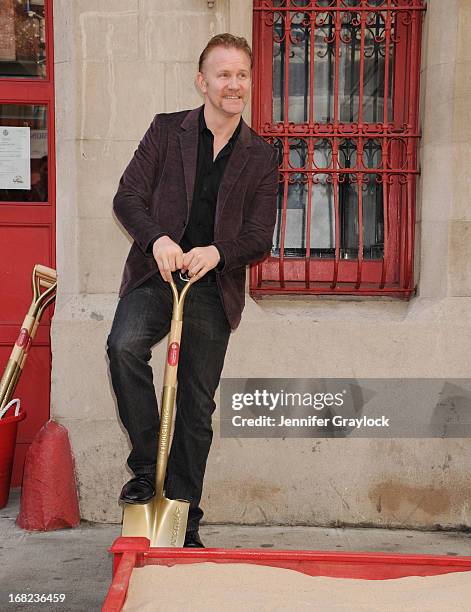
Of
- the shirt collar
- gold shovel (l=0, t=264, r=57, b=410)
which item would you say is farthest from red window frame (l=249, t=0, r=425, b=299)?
gold shovel (l=0, t=264, r=57, b=410)

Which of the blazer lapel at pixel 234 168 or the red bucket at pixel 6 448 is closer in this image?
the blazer lapel at pixel 234 168

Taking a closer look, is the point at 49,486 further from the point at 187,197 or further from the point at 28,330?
the point at 187,197

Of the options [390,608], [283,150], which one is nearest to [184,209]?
[283,150]

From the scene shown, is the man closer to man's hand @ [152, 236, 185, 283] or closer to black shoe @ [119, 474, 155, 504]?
black shoe @ [119, 474, 155, 504]

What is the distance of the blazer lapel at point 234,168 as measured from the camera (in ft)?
12.1

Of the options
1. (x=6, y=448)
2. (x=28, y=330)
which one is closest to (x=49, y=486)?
(x=6, y=448)

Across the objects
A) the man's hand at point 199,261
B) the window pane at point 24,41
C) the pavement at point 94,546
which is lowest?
the pavement at point 94,546

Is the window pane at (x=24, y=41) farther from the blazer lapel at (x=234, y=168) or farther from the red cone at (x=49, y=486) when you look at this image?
the red cone at (x=49, y=486)

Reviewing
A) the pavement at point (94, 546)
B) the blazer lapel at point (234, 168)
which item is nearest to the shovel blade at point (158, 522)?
the pavement at point (94, 546)

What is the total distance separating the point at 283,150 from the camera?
4.87 metres

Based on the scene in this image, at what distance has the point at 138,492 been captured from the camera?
11.3ft

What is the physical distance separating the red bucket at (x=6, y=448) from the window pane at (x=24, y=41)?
1985mm

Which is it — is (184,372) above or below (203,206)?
below

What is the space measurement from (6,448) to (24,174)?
5.25 feet
